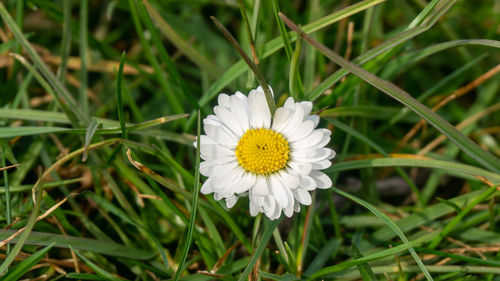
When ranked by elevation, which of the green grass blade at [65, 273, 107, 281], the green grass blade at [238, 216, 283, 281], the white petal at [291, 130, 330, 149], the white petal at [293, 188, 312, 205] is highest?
the white petal at [291, 130, 330, 149]

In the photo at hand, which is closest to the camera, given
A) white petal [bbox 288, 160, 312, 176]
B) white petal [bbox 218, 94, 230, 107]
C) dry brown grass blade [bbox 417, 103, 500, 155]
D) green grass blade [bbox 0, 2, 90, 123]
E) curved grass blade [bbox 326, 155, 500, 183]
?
white petal [bbox 288, 160, 312, 176]

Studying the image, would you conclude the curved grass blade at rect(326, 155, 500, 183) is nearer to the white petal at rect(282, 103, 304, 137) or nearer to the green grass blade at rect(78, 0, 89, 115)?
the white petal at rect(282, 103, 304, 137)

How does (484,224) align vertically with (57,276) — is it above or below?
above

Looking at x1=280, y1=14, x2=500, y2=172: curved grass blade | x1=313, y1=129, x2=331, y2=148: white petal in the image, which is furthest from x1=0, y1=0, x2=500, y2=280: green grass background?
x1=313, y1=129, x2=331, y2=148: white petal

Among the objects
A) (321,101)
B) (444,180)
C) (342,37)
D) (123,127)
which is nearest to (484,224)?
(444,180)

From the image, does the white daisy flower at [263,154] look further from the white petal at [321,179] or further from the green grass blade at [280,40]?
the green grass blade at [280,40]

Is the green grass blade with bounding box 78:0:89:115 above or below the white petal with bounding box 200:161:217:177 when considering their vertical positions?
above

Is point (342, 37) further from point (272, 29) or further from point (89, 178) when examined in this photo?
point (89, 178)
